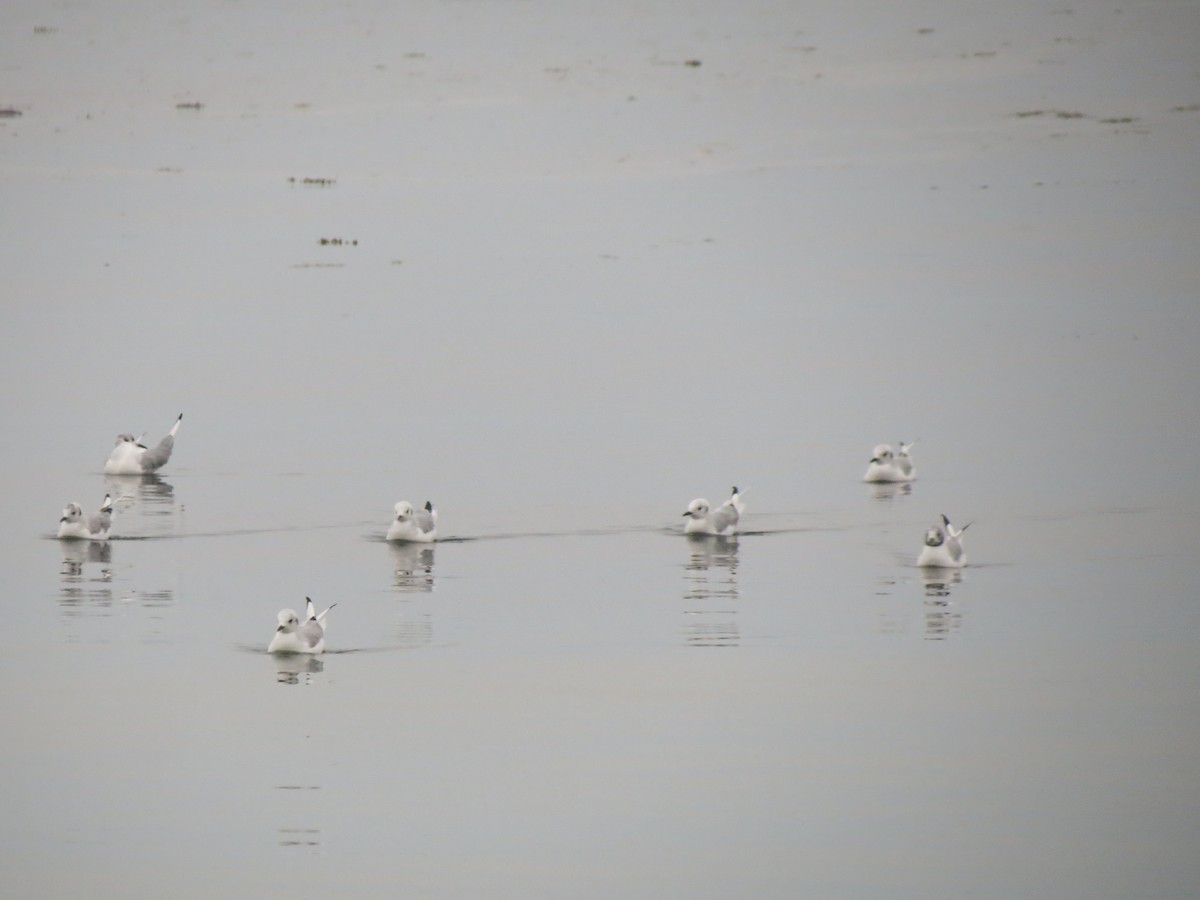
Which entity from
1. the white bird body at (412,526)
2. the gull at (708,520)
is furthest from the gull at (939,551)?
the white bird body at (412,526)

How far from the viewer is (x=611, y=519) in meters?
27.0

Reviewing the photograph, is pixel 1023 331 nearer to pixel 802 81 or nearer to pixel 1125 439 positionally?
pixel 1125 439

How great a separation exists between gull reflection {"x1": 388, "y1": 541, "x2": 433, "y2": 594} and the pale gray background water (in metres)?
0.09

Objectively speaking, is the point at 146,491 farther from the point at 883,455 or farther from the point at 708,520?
the point at 883,455

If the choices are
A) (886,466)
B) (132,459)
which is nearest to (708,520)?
(886,466)

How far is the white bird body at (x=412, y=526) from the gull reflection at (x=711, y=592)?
9.83ft

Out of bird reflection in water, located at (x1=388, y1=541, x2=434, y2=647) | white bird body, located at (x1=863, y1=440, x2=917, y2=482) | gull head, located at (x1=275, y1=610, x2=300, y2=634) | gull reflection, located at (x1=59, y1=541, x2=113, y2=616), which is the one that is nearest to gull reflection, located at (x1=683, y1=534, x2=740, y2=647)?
bird reflection in water, located at (x1=388, y1=541, x2=434, y2=647)

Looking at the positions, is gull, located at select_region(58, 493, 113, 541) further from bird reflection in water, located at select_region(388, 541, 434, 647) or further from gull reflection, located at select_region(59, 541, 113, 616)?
bird reflection in water, located at select_region(388, 541, 434, 647)

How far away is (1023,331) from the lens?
1754 inches

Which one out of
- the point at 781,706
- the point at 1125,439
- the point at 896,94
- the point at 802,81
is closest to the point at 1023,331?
the point at 1125,439

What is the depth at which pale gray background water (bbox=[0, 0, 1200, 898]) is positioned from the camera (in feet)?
51.6

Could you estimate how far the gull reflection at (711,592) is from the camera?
2089 cm

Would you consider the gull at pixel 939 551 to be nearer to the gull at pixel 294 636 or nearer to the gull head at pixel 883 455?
the gull head at pixel 883 455

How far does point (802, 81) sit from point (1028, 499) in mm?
75440
